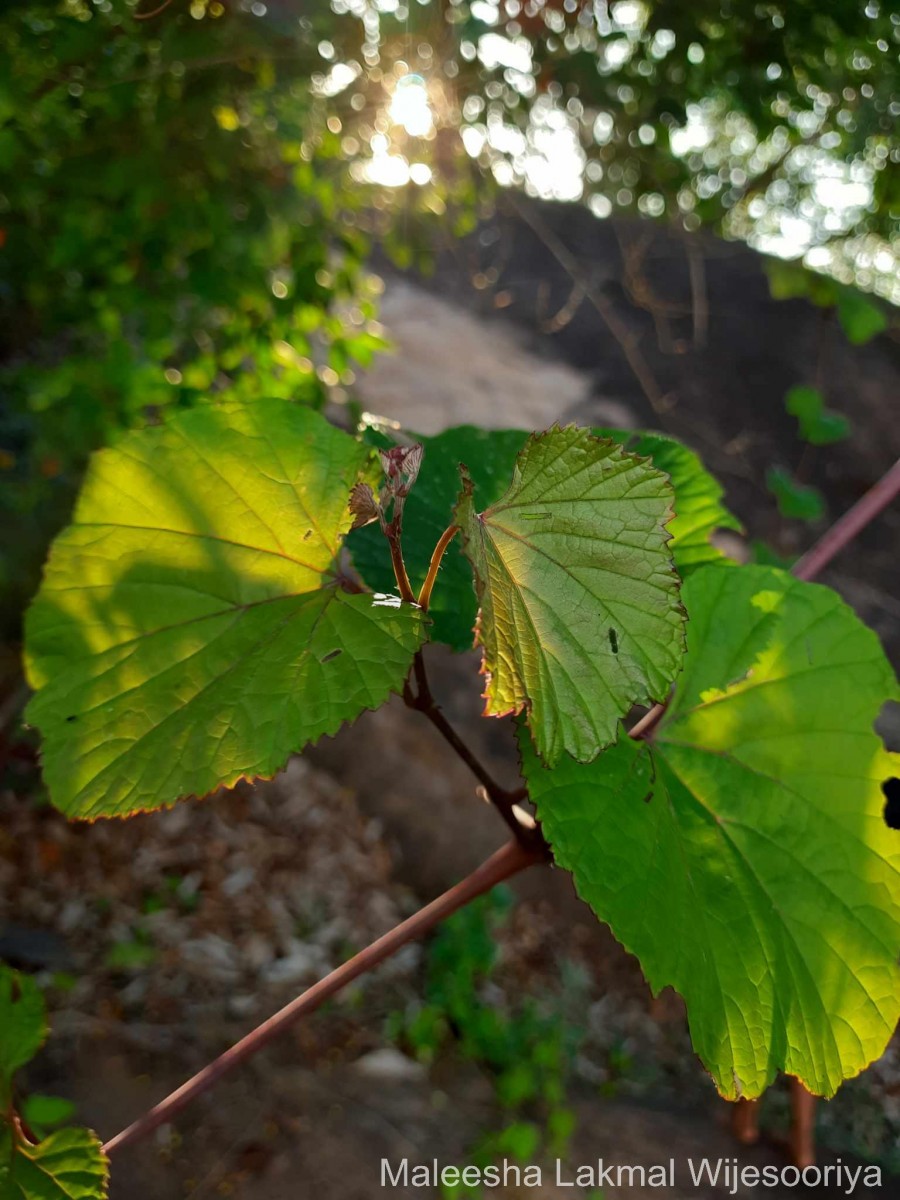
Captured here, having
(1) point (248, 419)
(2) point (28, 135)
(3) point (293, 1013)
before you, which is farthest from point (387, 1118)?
(2) point (28, 135)

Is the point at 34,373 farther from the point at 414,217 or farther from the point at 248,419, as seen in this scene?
the point at 248,419

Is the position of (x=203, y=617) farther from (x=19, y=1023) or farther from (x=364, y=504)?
(x=19, y=1023)

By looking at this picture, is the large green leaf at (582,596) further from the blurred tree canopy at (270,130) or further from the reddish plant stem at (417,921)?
the blurred tree canopy at (270,130)

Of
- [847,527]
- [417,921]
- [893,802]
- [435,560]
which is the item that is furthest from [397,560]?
[893,802]

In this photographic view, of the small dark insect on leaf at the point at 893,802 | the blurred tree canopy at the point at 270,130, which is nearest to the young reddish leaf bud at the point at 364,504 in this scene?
the blurred tree canopy at the point at 270,130

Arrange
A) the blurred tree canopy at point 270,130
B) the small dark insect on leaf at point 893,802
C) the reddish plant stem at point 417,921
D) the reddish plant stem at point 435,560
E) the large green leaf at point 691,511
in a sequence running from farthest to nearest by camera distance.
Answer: the small dark insect on leaf at point 893,802, the blurred tree canopy at point 270,130, the large green leaf at point 691,511, the reddish plant stem at point 417,921, the reddish plant stem at point 435,560

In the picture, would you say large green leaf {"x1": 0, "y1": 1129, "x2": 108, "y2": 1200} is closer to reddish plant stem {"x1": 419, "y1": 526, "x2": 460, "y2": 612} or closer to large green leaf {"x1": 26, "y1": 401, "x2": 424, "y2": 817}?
large green leaf {"x1": 26, "y1": 401, "x2": 424, "y2": 817}
